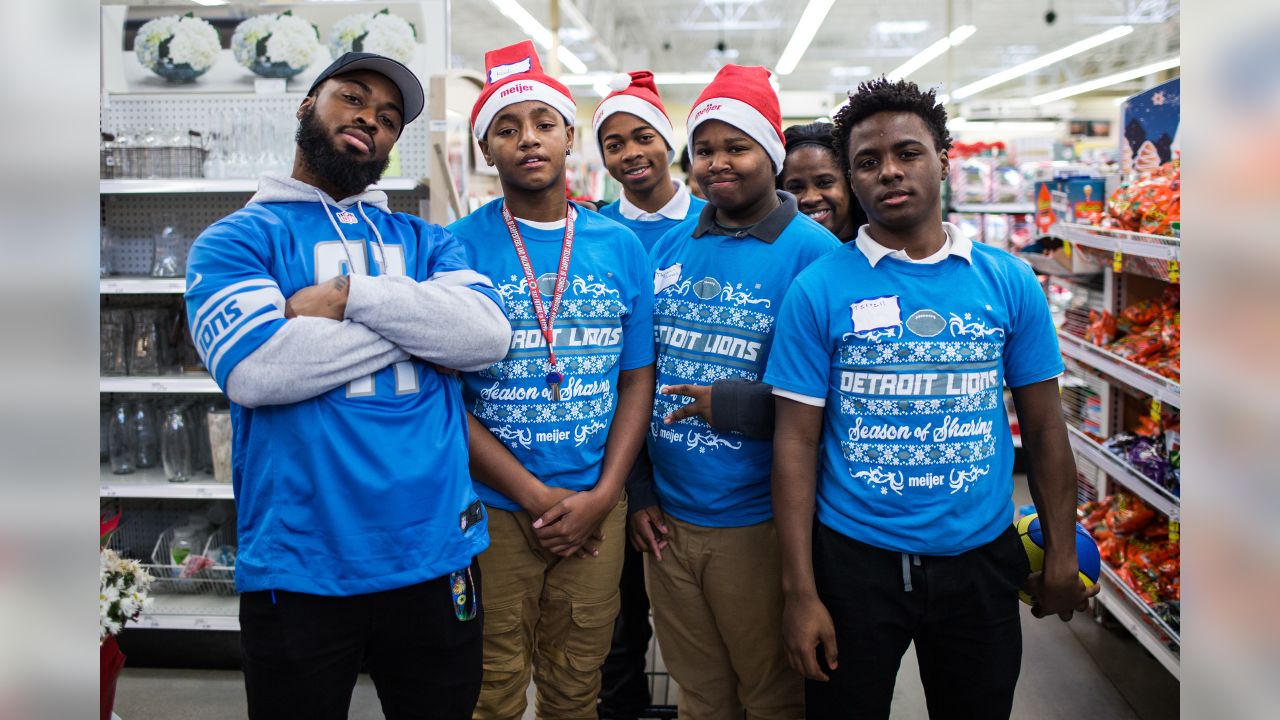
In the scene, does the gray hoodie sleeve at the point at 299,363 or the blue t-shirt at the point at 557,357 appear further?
the blue t-shirt at the point at 557,357

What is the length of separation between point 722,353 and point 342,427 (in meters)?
0.84

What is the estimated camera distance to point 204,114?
3791mm

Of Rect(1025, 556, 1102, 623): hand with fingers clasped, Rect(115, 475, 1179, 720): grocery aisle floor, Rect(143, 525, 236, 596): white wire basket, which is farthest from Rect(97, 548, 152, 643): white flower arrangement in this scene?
Rect(1025, 556, 1102, 623): hand with fingers clasped

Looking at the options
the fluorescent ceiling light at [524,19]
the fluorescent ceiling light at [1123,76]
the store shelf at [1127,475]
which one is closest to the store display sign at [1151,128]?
the store shelf at [1127,475]

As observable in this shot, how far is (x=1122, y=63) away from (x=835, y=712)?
2388 cm

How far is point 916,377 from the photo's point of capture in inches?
67.7

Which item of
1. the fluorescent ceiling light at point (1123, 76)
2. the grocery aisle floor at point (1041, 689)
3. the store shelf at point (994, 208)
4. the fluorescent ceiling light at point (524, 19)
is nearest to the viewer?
the grocery aisle floor at point (1041, 689)

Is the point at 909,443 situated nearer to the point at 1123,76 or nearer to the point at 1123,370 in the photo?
the point at 1123,370

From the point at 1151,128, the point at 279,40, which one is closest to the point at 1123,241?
the point at 1151,128

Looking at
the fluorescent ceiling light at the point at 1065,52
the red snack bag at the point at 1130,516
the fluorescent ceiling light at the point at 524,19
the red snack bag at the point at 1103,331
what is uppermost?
the fluorescent ceiling light at the point at 1065,52

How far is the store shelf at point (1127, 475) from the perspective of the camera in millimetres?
2907

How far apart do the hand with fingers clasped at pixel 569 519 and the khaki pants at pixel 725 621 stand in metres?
0.23

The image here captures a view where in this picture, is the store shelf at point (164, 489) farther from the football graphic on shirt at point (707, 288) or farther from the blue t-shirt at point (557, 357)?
the football graphic on shirt at point (707, 288)

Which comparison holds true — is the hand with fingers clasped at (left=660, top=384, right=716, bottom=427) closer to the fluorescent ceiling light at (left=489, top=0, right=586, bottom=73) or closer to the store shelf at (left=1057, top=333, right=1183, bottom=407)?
the store shelf at (left=1057, top=333, right=1183, bottom=407)
